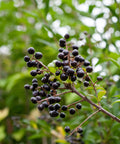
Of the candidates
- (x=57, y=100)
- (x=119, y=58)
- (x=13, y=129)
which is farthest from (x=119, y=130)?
(x=13, y=129)

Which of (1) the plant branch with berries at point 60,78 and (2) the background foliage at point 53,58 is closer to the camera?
(1) the plant branch with berries at point 60,78

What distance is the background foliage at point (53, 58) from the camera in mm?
1482

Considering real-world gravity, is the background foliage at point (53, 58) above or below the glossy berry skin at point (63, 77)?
above

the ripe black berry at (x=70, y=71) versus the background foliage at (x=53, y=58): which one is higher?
the background foliage at (x=53, y=58)

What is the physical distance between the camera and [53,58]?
3.58 ft

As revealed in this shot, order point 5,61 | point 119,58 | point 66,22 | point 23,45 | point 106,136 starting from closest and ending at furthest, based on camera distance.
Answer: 1. point 119,58
2. point 106,136
3. point 66,22
4. point 23,45
5. point 5,61

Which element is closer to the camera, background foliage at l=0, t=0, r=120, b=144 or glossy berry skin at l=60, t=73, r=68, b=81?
glossy berry skin at l=60, t=73, r=68, b=81

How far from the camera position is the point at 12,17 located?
361cm

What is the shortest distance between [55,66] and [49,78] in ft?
0.21

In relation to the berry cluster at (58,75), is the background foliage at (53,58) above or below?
above

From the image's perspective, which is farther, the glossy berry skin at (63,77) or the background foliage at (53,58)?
the background foliage at (53,58)

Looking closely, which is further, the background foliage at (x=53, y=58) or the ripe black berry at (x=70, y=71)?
the background foliage at (x=53, y=58)

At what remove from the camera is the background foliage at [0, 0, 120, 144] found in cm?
148

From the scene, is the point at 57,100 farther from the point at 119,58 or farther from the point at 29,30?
the point at 29,30
